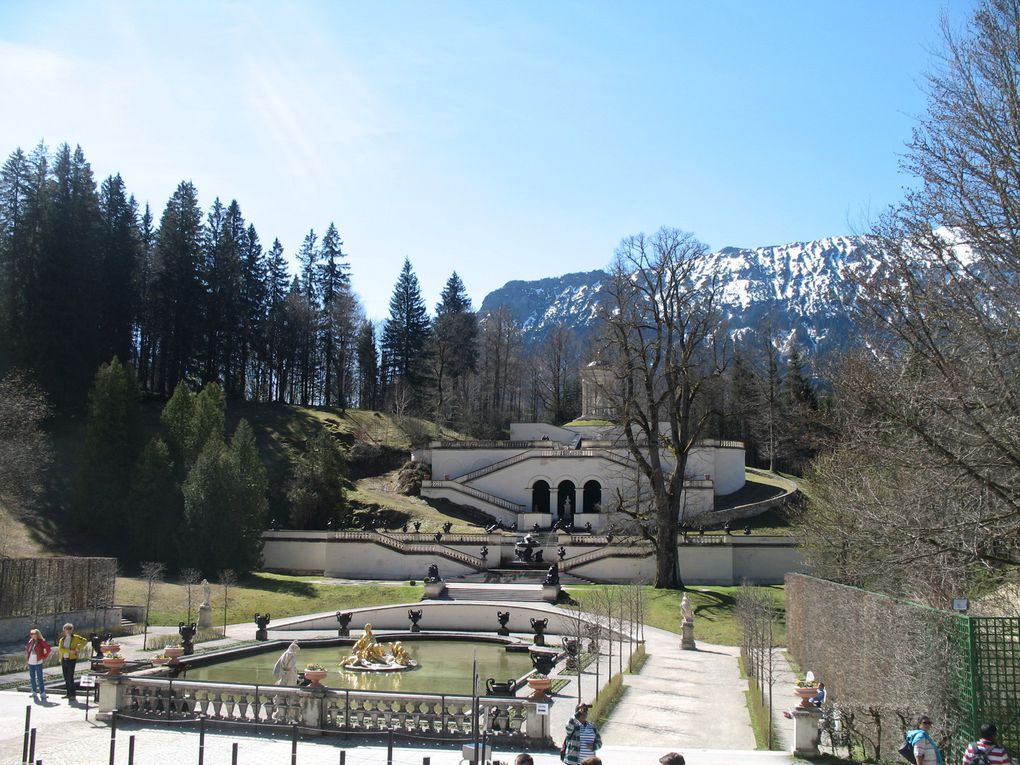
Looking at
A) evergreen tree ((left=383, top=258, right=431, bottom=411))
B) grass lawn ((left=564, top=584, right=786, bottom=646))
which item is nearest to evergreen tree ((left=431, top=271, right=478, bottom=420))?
evergreen tree ((left=383, top=258, right=431, bottom=411))

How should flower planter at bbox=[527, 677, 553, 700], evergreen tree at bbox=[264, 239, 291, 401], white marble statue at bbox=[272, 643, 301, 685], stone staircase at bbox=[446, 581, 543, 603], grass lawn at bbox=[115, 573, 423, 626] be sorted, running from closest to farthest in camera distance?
1. flower planter at bbox=[527, 677, 553, 700]
2. white marble statue at bbox=[272, 643, 301, 685]
3. grass lawn at bbox=[115, 573, 423, 626]
4. stone staircase at bbox=[446, 581, 543, 603]
5. evergreen tree at bbox=[264, 239, 291, 401]

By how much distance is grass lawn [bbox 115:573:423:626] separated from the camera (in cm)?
3397

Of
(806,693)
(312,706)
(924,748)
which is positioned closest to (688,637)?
(806,693)

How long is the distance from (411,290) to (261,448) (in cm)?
3390

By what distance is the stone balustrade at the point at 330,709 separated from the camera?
50.2 feet

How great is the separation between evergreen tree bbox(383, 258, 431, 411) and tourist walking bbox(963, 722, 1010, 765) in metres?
76.6

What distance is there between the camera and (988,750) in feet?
34.7

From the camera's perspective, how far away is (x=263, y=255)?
78.8m

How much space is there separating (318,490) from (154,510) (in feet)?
31.3

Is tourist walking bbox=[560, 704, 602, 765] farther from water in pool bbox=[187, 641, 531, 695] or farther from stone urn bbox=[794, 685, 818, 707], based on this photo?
water in pool bbox=[187, 641, 531, 695]

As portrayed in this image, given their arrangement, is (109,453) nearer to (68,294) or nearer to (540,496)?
(68,294)

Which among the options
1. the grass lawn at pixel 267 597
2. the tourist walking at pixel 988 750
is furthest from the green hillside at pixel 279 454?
the tourist walking at pixel 988 750

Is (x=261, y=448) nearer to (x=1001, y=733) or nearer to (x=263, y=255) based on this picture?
(x=263, y=255)

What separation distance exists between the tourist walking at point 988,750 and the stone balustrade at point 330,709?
6881mm
